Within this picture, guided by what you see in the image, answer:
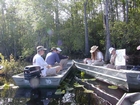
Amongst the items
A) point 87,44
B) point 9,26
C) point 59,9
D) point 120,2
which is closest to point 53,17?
point 59,9

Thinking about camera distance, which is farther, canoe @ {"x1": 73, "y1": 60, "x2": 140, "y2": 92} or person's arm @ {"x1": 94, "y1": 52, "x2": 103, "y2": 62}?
person's arm @ {"x1": 94, "y1": 52, "x2": 103, "y2": 62}

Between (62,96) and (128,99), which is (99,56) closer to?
(62,96)

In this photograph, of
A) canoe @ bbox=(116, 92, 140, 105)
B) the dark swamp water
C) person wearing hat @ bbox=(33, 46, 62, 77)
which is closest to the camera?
canoe @ bbox=(116, 92, 140, 105)

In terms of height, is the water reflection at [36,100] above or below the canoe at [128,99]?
below

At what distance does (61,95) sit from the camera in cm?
600

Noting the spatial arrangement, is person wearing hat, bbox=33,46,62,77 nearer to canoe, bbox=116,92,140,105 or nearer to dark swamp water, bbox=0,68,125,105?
dark swamp water, bbox=0,68,125,105

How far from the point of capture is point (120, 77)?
6.29 m

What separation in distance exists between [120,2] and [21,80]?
71.2 ft

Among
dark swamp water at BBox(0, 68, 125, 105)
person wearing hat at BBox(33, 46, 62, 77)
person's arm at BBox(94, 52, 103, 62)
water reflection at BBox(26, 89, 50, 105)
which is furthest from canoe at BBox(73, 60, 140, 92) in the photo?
water reflection at BBox(26, 89, 50, 105)

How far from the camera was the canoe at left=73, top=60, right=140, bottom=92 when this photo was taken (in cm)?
560

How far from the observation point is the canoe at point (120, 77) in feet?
18.4

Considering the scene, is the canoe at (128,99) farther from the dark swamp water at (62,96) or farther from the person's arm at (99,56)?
the person's arm at (99,56)

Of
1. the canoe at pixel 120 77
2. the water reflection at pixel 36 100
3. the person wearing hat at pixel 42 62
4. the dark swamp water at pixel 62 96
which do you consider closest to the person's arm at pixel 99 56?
the canoe at pixel 120 77

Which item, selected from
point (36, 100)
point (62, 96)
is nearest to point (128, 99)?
point (62, 96)
